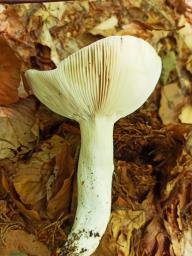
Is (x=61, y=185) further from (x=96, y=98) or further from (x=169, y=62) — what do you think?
(x=169, y=62)

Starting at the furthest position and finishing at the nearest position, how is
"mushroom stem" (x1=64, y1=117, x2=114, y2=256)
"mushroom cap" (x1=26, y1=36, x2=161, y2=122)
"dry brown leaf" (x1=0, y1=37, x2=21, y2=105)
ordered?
1. "dry brown leaf" (x1=0, y1=37, x2=21, y2=105)
2. "mushroom stem" (x1=64, y1=117, x2=114, y2=256)
3. "mushroom cap" (x1=26, y1=36, x2=161, y2=122)

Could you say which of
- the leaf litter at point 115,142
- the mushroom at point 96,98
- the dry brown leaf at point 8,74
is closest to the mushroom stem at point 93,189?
the mushroom at point 96,98

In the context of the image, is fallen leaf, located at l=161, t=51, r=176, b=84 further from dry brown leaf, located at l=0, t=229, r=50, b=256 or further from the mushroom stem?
dry brown leaf, located at l=0, t=229, r=50, b=256

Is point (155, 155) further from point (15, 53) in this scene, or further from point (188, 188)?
point (15, 53)

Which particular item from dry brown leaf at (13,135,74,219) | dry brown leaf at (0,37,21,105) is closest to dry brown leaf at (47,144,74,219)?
dry brown leaf at (13,135,74,219)

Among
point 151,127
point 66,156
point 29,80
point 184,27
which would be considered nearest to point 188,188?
point 151,127

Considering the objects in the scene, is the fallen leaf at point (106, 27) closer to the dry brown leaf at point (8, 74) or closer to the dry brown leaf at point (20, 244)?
the dry brown leaf at point (8, 74)
